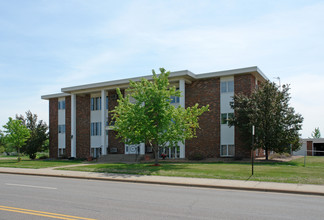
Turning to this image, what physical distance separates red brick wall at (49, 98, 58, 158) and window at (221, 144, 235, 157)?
79.8 ft

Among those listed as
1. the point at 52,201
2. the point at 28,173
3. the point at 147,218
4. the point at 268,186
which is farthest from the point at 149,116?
the point at 147,218

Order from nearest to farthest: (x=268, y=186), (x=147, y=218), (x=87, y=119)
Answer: (x=147, y=218) → (x=268, y=186) → (x=87, y=119)

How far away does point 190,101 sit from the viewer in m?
31.4

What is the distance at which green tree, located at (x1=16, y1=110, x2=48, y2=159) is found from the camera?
4050 centimetres

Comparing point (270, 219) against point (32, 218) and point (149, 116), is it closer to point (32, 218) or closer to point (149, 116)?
point (32, 218)

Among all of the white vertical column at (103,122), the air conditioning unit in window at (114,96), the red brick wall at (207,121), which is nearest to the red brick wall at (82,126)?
the white vertical column at (103,122)

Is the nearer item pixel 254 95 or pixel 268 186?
pixel 268 186

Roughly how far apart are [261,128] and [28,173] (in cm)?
1755

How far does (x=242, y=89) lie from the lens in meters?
28.8

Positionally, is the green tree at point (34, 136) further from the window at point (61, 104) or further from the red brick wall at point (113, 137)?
the red brick wall at point (113, 137)

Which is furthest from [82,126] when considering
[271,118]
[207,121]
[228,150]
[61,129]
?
[271,118]

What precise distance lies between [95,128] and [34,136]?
30.7 ft

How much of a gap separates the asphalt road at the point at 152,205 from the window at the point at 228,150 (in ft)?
59.0

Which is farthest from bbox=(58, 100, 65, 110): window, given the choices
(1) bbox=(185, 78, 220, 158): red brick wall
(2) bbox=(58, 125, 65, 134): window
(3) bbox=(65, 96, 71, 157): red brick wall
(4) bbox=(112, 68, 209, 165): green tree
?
(4) bbox=(112, 68, 209, 165): green tree
